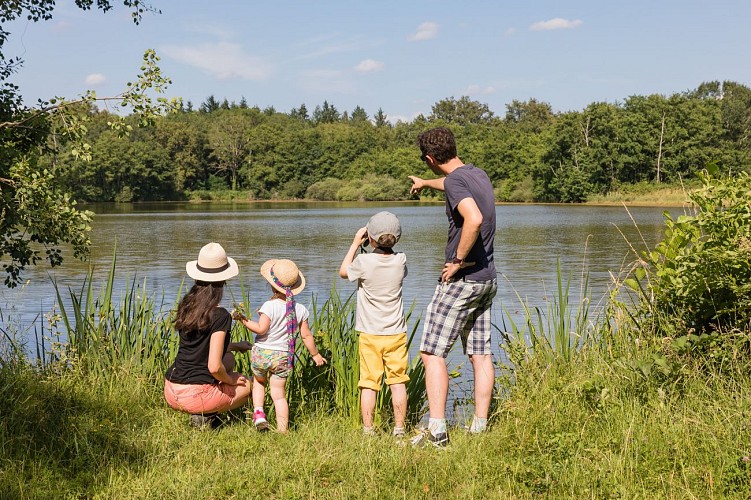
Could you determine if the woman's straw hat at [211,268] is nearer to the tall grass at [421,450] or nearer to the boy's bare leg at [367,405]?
the tall grass at [421,450]

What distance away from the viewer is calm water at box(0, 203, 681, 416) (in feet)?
44.1

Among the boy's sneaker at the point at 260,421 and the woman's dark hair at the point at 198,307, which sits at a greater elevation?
the woman's dark hair at the point at 198,307

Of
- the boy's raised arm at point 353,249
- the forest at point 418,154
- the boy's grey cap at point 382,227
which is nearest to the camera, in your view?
the boy's grey cap at point 382,227

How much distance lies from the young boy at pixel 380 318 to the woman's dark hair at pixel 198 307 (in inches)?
29.2

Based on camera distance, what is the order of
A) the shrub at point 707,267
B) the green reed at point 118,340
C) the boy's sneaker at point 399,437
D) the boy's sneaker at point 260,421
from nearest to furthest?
the boy's sneaker at point 399,437 → the shrub at point 707,267 → the boy's sneaker at point 260,421 → the green reed at point 118,340

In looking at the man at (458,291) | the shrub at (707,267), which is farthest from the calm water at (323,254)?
the man at (458,291)

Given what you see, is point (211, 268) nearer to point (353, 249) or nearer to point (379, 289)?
point (353, 249)

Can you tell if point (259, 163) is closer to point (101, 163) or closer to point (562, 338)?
point (101, 163)

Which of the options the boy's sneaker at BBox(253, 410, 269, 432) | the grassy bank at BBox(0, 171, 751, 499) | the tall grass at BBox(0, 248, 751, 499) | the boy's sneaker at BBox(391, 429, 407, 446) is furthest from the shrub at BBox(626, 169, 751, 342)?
the boy's sneaker at BBox(253, 410, 269, 432)

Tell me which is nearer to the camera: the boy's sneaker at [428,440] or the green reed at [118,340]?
the boy's sneaker at [428,440]

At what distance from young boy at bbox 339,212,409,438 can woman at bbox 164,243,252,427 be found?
724 millimetres

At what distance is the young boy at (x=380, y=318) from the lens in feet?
15.0

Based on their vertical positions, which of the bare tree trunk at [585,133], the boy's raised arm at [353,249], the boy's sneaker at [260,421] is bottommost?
the boy's sneaker at [260,421]

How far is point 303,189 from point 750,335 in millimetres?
93249
